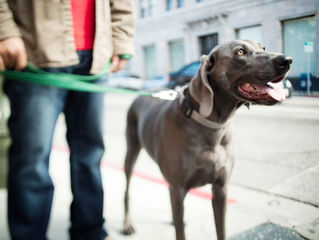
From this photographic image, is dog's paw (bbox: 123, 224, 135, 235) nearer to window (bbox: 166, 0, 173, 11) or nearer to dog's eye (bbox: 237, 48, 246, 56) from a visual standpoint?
dog's eye (bbox: 237, 48, 246, 56)

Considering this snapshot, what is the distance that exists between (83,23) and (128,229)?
1.39 meters

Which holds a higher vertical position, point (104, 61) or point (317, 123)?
point (104, 61)

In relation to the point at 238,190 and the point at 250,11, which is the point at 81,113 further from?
the point at 238,190

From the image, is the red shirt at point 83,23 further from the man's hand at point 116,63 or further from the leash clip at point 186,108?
the leash clip at point 186,108

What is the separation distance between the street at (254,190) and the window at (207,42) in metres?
0.43

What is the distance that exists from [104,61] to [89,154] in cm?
57

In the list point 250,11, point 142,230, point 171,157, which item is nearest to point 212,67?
point 250,11

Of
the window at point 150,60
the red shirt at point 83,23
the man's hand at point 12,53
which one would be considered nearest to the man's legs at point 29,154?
the man's hand at point 12,53

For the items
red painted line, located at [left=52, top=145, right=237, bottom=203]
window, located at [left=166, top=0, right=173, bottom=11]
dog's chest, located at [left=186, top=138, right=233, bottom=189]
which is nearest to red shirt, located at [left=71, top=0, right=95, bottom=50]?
window, located at [left=166, top=0, right=173, bottom=11]

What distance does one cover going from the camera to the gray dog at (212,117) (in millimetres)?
1271

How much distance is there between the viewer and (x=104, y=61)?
1.63 meters

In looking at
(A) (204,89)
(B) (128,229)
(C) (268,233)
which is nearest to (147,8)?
(A) (204,89)

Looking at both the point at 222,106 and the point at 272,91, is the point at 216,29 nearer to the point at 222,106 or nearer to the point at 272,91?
the point at 222,106

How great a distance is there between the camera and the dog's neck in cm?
147
